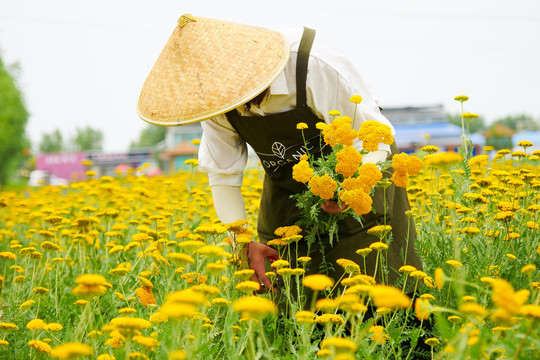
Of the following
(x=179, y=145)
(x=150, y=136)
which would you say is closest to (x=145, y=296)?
(x=179, y=145)

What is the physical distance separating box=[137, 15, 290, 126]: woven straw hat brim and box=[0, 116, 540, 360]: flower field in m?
0.43

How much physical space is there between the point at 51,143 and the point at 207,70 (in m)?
86.0

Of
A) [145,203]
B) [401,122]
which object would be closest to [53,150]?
[401,122]

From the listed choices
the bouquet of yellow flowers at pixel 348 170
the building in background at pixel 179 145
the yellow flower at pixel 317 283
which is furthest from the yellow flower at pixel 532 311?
the building in background at pixel 179 145

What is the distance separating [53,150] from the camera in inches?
3155

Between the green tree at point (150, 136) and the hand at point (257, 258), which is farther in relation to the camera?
the green tree at point (150, 136)

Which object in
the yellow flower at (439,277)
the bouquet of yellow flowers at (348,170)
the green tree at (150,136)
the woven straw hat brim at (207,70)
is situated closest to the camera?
the yellow flower at (439,277)

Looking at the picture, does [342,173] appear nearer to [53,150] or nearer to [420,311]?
[420,311]

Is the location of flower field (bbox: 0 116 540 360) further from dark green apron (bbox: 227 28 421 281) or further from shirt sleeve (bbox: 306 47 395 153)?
shirt sleeve (bbox: 306 47 395 153)

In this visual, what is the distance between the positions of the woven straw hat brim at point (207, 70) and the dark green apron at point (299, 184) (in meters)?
0.26

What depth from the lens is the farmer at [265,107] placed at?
1.90 metres

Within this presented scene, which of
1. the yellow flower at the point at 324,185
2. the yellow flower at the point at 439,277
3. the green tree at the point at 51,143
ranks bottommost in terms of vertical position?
the green tree at the point at 51,143

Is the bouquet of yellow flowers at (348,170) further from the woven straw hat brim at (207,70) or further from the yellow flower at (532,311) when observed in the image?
the yellow flower at (532,311)

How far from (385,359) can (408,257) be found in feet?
2.38
